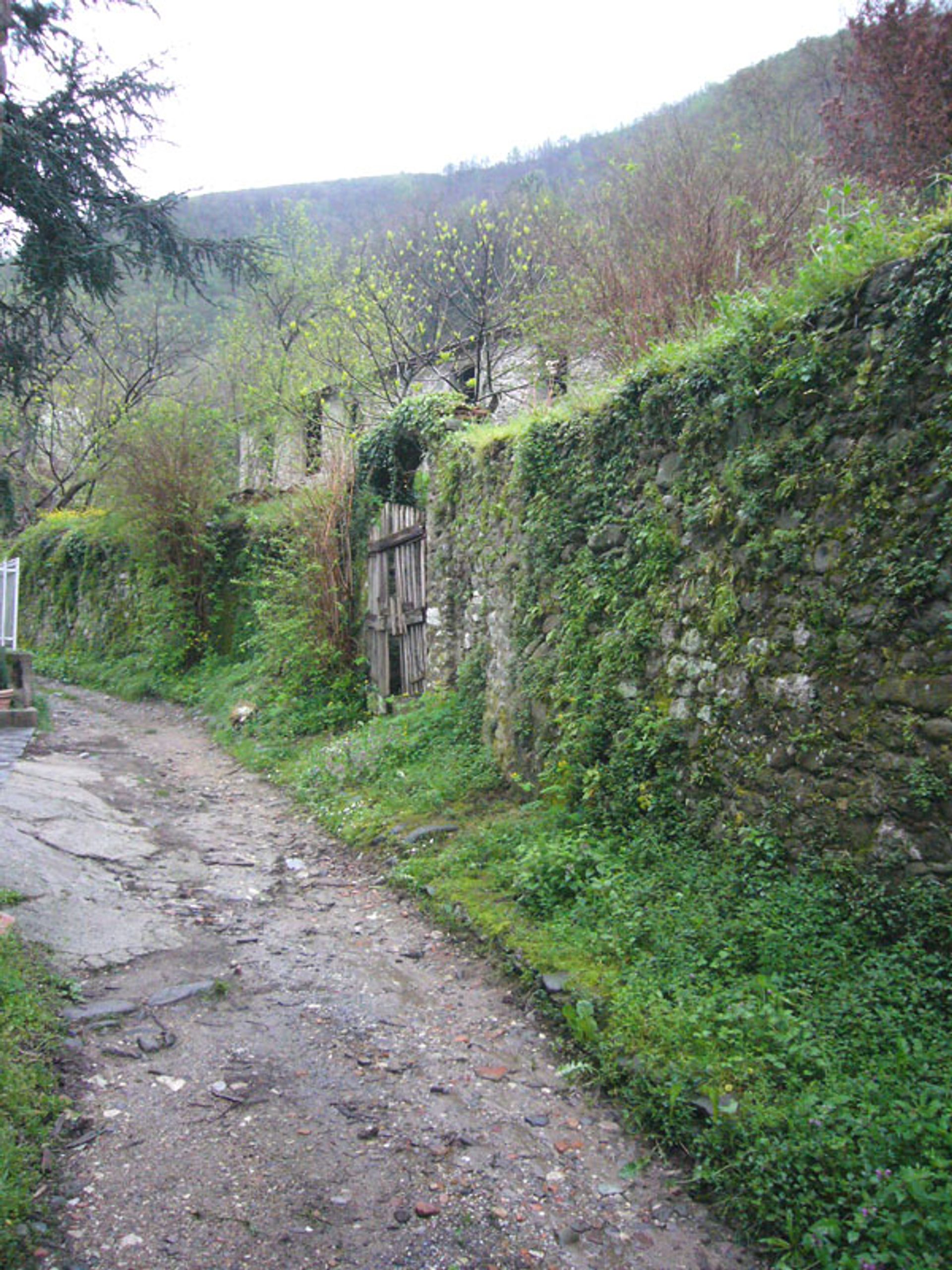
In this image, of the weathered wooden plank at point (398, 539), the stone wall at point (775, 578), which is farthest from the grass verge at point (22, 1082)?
the weathered wooden plank at point (398, 539)

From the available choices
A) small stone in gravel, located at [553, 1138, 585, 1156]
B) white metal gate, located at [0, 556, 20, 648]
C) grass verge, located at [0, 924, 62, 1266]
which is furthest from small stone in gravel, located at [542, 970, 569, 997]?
white metal gate, located at [0, 556, 20, 648]

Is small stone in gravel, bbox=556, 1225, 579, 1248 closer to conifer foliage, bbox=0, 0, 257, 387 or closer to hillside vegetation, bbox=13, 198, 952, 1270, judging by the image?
hillside vegetation, bbox=13, 198, 952, 1270

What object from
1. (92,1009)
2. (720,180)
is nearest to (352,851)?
(92,1009)

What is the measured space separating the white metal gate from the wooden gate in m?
4.90

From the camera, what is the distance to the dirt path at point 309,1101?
8.63 feet

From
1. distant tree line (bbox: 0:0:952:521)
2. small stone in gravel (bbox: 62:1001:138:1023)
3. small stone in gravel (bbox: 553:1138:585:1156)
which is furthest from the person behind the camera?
distant tree line (bbox: 0:0:952:521)

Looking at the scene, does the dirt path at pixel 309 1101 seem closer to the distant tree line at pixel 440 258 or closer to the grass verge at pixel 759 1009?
the grass verge at pixel 759 1009

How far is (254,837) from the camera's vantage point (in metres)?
7.06

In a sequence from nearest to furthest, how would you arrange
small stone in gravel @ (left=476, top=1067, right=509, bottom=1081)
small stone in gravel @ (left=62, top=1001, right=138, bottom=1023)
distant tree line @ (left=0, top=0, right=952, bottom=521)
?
1. small stone in gravel @ (left=476, top=1067, right=509, bottom=1081)
2. small stone in gravel @ (left=62, top=1001, right=138, bottom=1023)
3. distant tree line @ (left=0, top=0, right=952, bottom=521)

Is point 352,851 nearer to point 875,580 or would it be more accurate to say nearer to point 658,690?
point 658,690

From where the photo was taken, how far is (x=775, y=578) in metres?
4.43

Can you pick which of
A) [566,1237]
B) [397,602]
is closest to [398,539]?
[397,602]

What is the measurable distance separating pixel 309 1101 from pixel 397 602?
718 centimetres

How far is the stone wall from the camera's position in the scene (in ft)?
11.9
